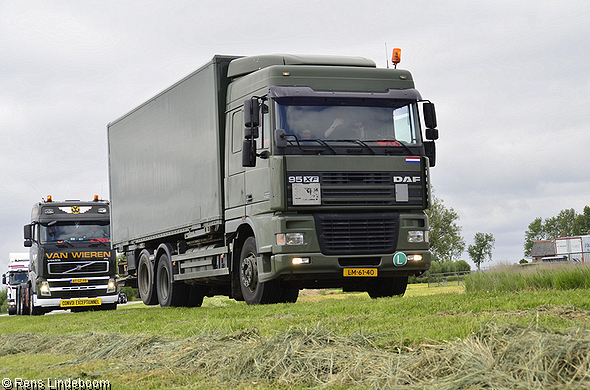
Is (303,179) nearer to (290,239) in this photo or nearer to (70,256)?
(290,239)

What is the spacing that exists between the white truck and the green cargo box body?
1309 cm

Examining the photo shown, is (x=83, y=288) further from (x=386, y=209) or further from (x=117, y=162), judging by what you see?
(x=386, y=209)

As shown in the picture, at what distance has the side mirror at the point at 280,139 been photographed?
13.0 metres

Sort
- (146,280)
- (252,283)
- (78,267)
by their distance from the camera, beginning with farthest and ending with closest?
(78,267) < (146,280) < (252,283)

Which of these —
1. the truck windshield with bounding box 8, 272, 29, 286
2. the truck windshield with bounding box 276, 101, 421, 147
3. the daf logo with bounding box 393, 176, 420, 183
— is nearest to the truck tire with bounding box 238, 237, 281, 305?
the truck windshield with bounding box 276, 101, 421, 147

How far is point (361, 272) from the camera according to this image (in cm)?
1345

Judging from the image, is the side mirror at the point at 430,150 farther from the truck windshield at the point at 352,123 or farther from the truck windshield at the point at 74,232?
the truck windshield at the point at 74,232

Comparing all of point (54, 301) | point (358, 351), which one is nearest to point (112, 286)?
point (54, 301)

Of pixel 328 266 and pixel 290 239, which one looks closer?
pixel 290 239

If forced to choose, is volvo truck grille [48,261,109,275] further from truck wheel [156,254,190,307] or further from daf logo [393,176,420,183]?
daf logo [393,176,420,183]

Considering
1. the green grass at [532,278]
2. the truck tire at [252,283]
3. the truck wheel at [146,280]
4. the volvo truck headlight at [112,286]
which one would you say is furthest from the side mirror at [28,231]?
the green grass at [532,278]

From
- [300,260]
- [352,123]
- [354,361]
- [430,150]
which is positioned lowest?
[354,361]

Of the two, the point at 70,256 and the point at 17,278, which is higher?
the point at 70,256

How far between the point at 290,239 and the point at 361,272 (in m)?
1.41
